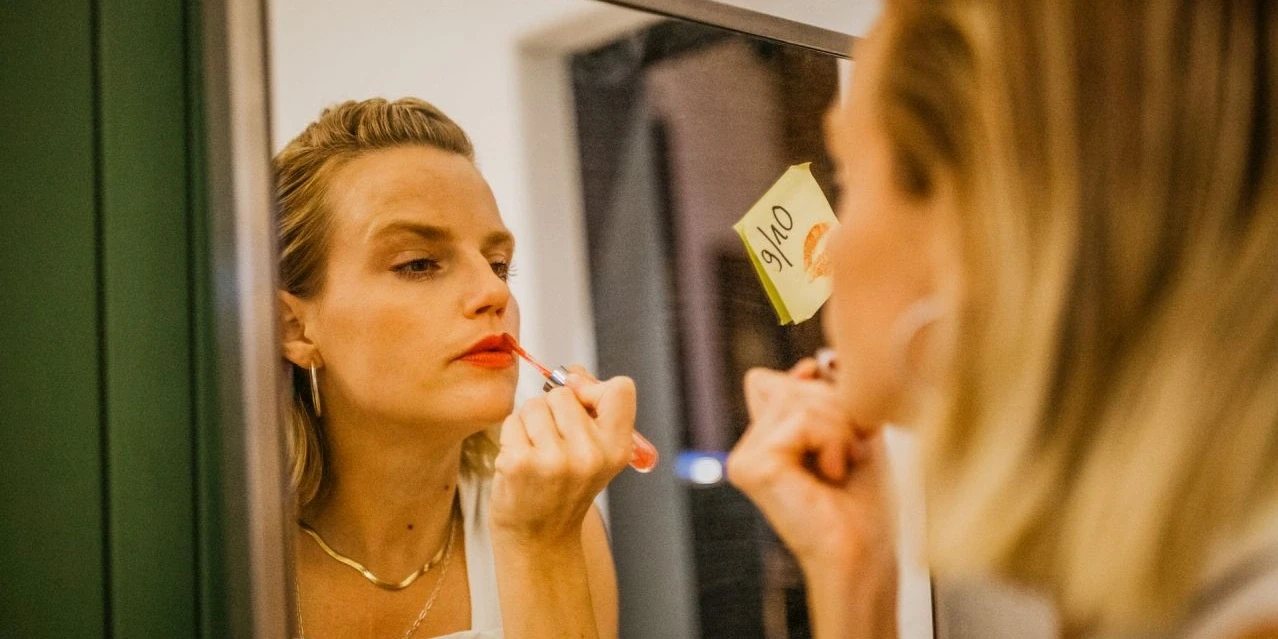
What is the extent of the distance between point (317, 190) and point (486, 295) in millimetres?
183

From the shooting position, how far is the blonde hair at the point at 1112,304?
55 centimetres

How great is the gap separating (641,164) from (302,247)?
34 centimetres

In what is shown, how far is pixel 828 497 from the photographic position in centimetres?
88

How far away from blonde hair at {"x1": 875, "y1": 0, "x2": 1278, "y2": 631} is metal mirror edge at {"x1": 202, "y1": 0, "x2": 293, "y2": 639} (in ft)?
2.05

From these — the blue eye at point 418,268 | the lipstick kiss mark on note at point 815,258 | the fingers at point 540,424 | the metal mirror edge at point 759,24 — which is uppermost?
the metal mirror edge at point 759,24

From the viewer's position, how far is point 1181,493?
0.55 m

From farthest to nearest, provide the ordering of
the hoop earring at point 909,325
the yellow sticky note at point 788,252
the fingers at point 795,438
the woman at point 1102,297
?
1. the yellow sticky note at point 788,252
2. the fingers at point 795,438
3. the hoop earring at point 909,325
4. the woman at point 1102,297

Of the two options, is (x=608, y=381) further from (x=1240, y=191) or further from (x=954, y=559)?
(x=1240, y=191)

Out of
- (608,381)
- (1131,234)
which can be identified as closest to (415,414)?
(608,381)

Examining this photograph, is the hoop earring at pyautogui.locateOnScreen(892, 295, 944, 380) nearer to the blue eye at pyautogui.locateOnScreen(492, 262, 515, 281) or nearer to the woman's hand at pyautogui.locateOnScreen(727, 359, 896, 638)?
the woman's hand at pyautogui.locateOnScreen(727, 359, 896, 638)

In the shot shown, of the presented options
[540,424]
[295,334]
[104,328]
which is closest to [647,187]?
[540,424]

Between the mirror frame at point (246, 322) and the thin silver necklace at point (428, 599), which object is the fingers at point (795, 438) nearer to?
the thin silver necklace at point (428, 599)

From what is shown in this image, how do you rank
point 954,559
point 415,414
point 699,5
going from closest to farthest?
1. point 954,559
2. point 415,414
3. point 699,5

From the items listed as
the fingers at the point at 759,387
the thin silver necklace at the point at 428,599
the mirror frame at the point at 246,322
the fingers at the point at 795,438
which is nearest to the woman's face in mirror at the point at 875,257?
the fingers at the point at 795,438
